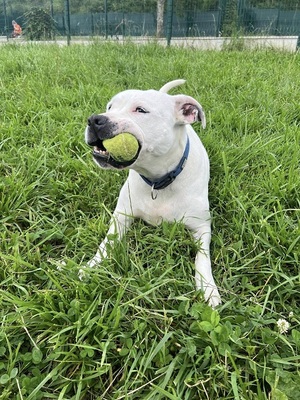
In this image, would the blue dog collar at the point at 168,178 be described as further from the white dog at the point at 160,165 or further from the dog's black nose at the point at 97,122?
the dog's black nose at the point at 97,122

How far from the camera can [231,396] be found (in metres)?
1.19

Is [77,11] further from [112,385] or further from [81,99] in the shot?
[112,385]

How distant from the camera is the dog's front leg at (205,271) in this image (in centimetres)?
155

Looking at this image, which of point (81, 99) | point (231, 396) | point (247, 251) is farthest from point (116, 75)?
point (231, 396)

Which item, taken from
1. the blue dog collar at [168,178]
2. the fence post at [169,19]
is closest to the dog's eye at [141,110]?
the blue dog collar at [168,178]

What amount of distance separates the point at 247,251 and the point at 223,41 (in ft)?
19.0

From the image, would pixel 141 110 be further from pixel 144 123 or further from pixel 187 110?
pixel 187 110

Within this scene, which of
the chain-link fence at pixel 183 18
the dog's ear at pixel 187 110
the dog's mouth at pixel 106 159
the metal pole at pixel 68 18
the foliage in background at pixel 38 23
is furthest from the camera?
the foliage in background at pixel 38 23

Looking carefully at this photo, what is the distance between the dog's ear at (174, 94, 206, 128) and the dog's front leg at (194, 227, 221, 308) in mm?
594

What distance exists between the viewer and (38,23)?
11164mm

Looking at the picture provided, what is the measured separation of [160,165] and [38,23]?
1135 centimetres

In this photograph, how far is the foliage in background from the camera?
1027 centimetres

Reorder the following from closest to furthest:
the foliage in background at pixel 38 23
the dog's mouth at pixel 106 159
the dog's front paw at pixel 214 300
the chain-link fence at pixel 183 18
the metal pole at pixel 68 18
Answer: the dog's front paw at pixel 214 300, the dog's mouth at pixel 106 159, the chain-link fence at pixel 183 18, the metal pole at pixel 68 18, the foliage in background at pixel 38 23

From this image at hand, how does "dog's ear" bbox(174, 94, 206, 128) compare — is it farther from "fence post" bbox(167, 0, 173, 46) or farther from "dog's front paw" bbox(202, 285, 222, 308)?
"fence post" bbox(167, 0, 173, 46)
